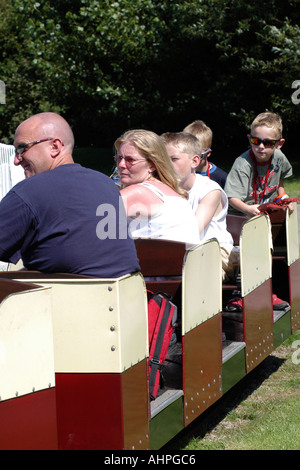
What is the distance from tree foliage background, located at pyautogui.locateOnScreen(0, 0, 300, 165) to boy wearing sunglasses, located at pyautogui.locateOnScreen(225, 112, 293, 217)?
1257 centimetres

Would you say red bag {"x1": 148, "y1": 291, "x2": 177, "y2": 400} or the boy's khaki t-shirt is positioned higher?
the boy's khaki t-shirt

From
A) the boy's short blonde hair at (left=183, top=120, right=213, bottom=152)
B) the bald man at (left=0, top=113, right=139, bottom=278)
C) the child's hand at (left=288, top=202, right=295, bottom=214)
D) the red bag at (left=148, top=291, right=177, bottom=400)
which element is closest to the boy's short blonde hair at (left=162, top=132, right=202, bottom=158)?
the child's hand at (left=288, top=202, right=295, bottom=214)

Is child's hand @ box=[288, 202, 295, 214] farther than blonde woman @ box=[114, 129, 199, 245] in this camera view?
Yes

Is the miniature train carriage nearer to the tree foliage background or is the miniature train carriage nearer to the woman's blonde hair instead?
the woman's blonde hair

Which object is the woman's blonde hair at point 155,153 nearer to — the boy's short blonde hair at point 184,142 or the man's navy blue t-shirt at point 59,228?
the boy's short blonde hair at point 184,142

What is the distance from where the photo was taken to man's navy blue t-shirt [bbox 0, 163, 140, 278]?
Result: 319 centimetres

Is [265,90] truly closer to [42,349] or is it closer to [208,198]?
[208,198]

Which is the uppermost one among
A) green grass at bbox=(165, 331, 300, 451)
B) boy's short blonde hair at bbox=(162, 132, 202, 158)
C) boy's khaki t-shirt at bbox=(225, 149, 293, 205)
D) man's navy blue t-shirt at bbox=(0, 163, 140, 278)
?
boy's short blonde hair at bbox=(162, 132, 202, 158)

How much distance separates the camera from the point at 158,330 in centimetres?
367

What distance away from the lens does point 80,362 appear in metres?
3.01

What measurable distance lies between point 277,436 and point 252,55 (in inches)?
650

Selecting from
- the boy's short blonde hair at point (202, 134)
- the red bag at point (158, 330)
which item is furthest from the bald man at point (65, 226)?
the boy's short blonde hair at point (202, 134)

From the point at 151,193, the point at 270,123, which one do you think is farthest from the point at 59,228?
the point at 270,123

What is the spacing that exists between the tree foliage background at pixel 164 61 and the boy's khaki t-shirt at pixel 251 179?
41.2 feet
